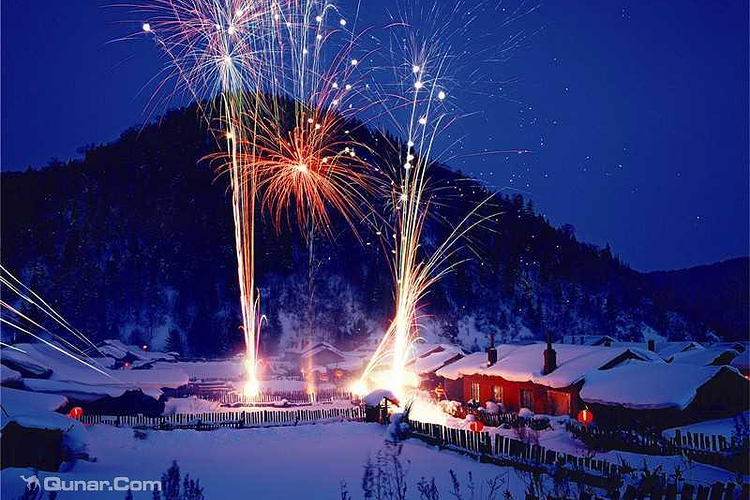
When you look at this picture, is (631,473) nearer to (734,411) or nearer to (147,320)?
(734,411)

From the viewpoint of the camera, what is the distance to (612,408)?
25.2m

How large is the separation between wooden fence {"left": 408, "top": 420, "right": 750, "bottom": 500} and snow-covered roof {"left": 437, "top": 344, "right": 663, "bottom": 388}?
969 centimetres

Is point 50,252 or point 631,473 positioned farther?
point 50,252

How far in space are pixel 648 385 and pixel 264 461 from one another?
15025mm

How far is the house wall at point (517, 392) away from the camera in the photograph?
95.3 ft

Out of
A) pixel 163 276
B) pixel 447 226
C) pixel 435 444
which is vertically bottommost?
→ pixel 435 444

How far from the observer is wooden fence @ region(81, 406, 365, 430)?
27828 millimetres

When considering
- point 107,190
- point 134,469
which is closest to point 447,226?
point 107,190

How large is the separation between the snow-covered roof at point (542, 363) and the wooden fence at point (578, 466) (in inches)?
381

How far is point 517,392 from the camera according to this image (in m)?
33.7

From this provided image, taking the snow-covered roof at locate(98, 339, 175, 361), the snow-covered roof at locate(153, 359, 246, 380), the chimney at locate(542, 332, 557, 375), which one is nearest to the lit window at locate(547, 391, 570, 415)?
the chimney at locate(542, 332, 557, 375)

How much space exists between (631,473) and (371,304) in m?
101

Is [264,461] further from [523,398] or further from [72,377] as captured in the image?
[523,398]

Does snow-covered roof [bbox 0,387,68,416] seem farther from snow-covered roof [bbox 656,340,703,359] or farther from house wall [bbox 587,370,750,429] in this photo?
snow-covered roof [bbox 656,340,703,359]
